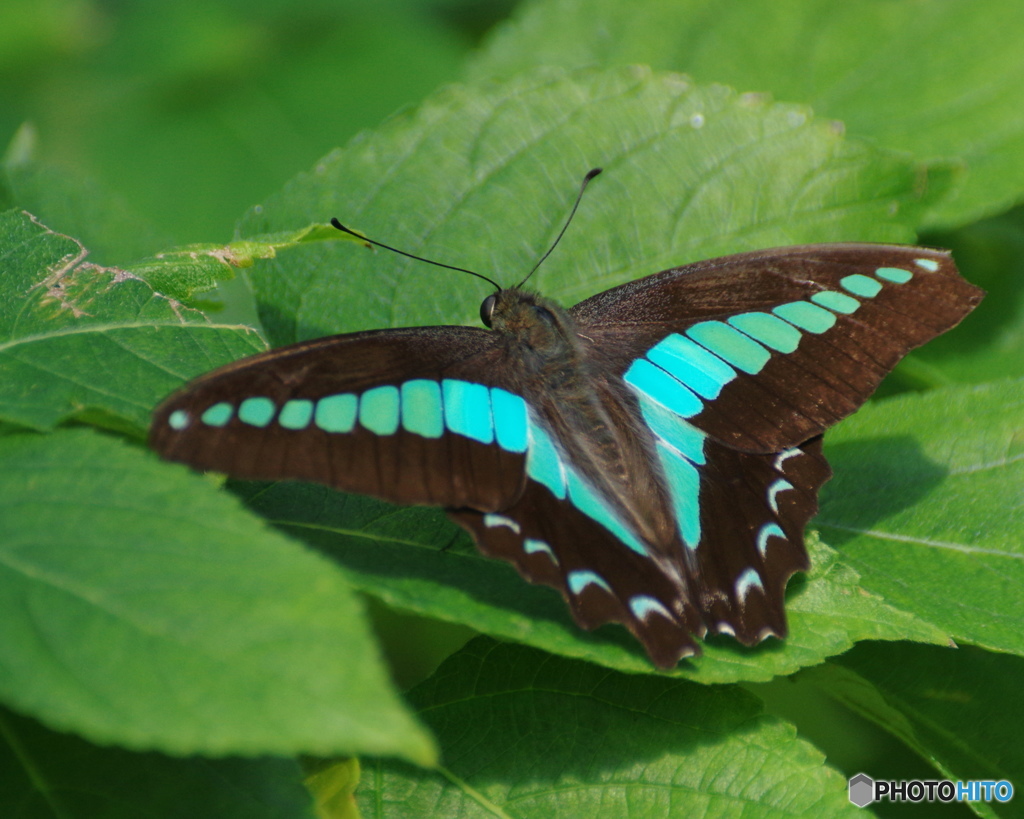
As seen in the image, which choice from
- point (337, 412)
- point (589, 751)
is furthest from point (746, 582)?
point (337, 412)

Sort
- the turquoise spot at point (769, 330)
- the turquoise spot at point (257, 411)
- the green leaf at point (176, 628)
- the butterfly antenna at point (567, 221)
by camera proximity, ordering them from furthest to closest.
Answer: the butterfly antenna at point (567, 221), the turquoise spot at point (769, 330), the turquoise spot at point (257, 411), the green leaf at point (176, 628)

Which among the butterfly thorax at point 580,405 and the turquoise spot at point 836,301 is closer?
the butterfly thorax at point 580,405

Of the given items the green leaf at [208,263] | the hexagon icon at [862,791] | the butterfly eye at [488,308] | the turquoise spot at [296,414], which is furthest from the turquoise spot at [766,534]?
the green leaf at [208,263]

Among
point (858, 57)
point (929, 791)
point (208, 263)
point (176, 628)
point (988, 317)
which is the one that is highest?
point (208, 263)

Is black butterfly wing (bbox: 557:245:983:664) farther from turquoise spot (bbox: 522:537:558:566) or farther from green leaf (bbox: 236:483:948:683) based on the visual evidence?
turquoise spot (bbox: 522:537:558:566)

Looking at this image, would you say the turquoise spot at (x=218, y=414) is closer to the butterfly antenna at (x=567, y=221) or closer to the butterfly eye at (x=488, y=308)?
the butterfly eye at (x=488, y=308)

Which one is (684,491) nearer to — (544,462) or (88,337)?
(544,462)
